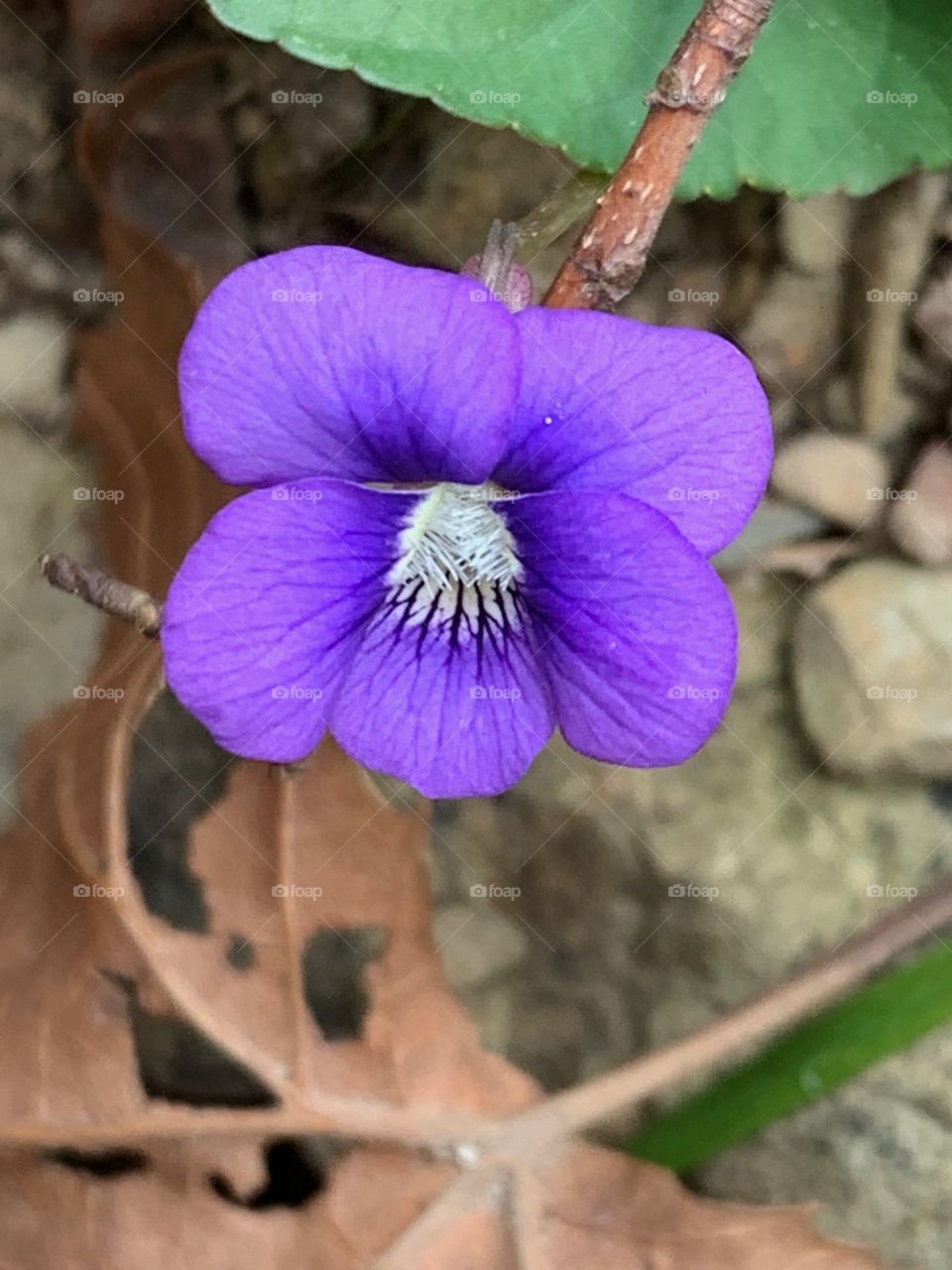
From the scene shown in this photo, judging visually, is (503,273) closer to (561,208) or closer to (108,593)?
(561,208)

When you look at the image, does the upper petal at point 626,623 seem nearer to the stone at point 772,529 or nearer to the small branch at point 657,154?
the small branch at point 657,154

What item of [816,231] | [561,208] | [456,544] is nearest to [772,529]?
[816,231]

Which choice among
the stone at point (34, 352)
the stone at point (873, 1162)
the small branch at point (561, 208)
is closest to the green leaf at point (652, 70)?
the small branch at point (561, 208)

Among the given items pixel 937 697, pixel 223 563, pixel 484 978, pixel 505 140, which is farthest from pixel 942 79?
pixel 484 978

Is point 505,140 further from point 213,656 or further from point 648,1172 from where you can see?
point 648,1172

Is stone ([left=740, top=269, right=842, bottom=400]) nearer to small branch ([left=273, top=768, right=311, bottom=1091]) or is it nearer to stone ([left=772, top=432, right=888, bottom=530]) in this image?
stone ([left=772, top=432, right=888, bottom=530])
